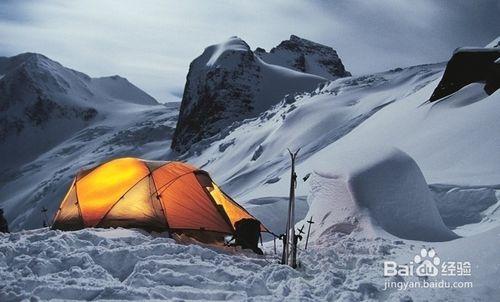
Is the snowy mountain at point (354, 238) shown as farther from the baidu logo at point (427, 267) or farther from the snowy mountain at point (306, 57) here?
the snowy mountain at point (306, 57)

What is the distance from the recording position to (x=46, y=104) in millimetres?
148000

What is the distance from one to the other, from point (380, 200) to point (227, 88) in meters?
66.2

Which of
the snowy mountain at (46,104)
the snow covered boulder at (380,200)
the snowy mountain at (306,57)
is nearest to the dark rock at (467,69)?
the snow covered boulder at (380,200)

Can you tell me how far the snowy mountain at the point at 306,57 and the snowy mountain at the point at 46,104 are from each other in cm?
5536

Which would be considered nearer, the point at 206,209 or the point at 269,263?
the point at 269,263

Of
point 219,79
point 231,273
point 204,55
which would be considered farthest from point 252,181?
point 204,55

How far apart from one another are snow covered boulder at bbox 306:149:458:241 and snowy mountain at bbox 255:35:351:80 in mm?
90537

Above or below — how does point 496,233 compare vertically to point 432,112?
below

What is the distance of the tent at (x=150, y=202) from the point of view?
845 cm

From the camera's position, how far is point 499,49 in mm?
15852

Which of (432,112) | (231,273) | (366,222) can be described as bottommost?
(231,273)

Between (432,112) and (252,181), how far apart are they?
8.41 metres

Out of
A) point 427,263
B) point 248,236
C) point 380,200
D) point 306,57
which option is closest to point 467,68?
point 380,200

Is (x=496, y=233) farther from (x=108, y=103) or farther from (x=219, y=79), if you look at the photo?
(x=108, y=103)
